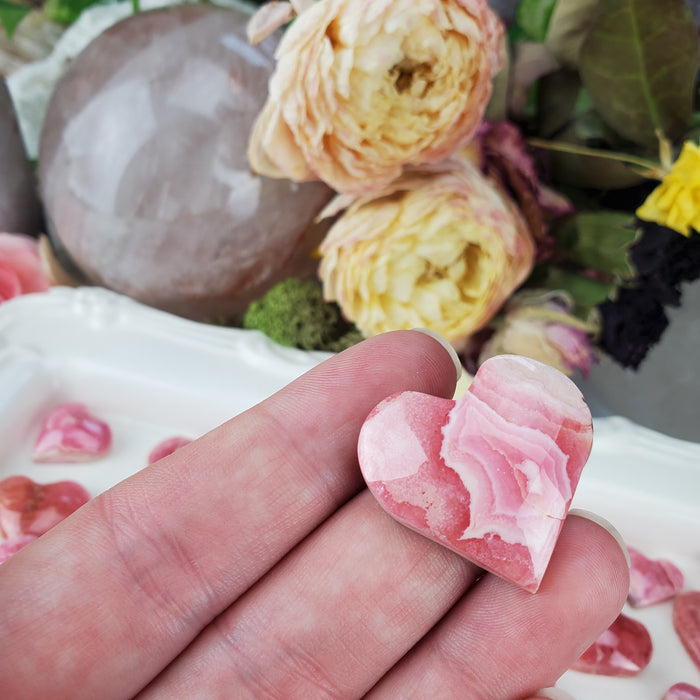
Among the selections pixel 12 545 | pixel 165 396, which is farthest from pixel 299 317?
pixel 12 545

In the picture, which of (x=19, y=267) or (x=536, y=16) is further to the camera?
(x=19, y=267)

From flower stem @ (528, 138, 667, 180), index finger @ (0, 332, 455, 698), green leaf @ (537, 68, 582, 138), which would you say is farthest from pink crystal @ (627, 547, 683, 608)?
green leaf @ (537, 68, 582, 138)

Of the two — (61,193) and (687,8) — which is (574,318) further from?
(61,193)

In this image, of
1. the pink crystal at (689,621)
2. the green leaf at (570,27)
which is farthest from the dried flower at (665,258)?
the pink crystal at (689,621)

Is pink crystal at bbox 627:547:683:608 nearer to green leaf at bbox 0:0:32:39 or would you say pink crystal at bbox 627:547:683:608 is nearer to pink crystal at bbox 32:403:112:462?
pink crystal at bbox 32:403:112:462

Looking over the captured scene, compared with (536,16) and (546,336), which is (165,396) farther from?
(536,16)
